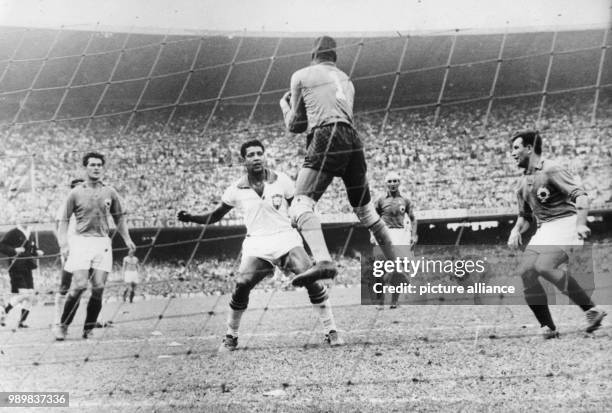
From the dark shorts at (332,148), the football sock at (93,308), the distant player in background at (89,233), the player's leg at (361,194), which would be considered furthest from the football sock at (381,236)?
the football sock at (93,308)

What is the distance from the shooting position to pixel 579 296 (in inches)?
108

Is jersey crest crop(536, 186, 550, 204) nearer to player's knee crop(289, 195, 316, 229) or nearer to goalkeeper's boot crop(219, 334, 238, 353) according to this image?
player's knee crop(289, 195, 316, 229)

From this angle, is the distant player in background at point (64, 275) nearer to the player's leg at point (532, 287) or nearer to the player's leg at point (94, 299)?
the player's leg at point (94, 299)

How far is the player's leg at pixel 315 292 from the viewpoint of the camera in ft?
9.77

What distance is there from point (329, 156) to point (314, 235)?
333mm

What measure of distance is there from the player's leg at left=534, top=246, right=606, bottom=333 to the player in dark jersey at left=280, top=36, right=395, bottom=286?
82 cm

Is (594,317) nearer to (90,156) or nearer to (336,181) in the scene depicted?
(90,156)

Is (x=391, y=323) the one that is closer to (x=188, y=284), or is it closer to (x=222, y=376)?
(x=222, y=376)

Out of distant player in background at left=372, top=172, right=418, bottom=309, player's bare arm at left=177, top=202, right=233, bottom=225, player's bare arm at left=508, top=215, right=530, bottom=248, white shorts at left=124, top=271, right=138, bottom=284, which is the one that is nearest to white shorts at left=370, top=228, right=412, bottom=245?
distant player in background at left=372, top=172, right=418, bottom=309

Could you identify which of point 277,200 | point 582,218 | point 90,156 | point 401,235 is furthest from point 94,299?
point 582,218

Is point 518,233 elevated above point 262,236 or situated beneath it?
situated beneath

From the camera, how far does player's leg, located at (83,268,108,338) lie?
143 inches

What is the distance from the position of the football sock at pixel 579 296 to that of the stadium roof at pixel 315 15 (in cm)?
114

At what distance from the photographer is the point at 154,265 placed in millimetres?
8406
